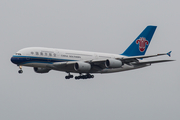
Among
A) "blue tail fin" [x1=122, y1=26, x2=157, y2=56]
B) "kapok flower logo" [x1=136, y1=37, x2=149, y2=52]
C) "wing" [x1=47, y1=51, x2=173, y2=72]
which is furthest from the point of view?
"kapok flower logo" [x1=136, y1=37, x2=149, y2=52]

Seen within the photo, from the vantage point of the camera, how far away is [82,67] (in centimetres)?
5569

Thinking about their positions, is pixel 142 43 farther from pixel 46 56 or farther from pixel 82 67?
pixel 46 56

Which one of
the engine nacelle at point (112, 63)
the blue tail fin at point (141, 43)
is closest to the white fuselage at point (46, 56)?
the engine nacelle at point (112, 63)

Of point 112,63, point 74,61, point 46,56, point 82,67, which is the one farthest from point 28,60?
point 112,63

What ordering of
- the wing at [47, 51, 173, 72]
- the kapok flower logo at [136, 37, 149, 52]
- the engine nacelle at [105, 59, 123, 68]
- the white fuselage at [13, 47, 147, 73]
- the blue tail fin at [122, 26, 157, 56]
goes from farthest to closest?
the kapok flower logo at [136, 37, 149, 52], the blue tail fin at [122, 26, 157, 56], the engine nacelle at [105, 59, 123, 68], the wing at [47, 51, 173, 72], the white fuselage at [13, 47, 147, 73]

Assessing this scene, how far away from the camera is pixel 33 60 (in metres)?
54.5

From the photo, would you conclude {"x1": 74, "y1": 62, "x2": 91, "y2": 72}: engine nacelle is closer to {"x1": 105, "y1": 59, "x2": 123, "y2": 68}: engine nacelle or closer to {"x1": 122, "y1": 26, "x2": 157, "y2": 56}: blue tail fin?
{"x1": 105, "y1": 59, "x2": 123, "y2": 68}: engine nacelle

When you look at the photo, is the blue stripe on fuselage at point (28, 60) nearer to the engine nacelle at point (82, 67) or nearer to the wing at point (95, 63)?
the wing at point (95, 63)

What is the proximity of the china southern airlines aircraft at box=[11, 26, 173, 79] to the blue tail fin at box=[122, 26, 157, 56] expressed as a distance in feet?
8.95

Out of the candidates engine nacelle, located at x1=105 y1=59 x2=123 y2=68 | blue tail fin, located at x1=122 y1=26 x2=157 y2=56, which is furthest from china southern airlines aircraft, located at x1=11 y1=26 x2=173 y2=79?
blue tail fin, located at x1=122 y1=26 x2=157 y2=56

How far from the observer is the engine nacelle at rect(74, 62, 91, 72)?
55603 mm

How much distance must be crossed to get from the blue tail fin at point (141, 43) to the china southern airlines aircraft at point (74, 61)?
273 cm

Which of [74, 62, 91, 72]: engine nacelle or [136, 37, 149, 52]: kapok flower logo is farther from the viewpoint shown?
[136, 37, 149, 52]: kapok flower logo

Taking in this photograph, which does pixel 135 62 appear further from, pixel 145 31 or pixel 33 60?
pixel 33 60
